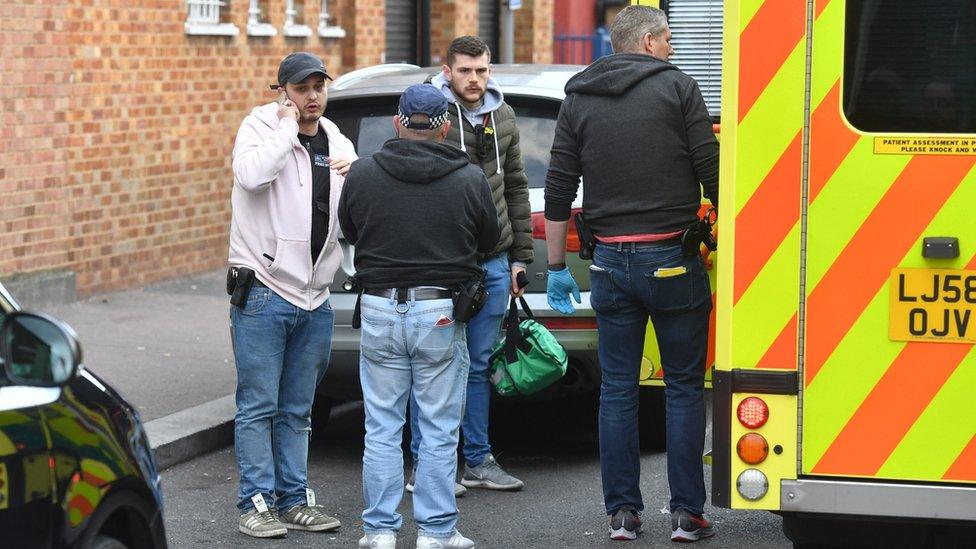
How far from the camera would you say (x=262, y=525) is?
6258 millimetres

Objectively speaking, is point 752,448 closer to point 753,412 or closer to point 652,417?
point 753,412

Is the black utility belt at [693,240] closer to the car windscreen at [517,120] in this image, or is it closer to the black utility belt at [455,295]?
the black utility belt at [455,295]

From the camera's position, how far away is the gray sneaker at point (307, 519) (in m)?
6.37

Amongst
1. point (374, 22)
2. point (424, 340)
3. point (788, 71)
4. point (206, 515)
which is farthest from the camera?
point (374, 22)

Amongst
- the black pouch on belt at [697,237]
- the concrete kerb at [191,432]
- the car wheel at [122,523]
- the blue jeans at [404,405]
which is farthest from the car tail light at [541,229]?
the car wheel at [122,523]

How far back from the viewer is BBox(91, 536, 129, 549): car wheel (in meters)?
3.90

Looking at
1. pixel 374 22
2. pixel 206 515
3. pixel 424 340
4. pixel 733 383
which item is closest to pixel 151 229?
pixel 374 22

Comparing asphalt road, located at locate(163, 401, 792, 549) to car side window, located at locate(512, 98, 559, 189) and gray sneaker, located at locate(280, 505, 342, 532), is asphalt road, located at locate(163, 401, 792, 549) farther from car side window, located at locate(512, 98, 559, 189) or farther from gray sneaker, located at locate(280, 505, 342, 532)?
car side window, located at locate(512, 98, 559, 189)

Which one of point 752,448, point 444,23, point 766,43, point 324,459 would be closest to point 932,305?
point 752,448

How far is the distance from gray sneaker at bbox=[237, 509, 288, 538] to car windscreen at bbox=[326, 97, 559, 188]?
1.81 metres

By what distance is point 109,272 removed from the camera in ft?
39.5

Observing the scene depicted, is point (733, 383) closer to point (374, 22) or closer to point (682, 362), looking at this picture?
point (682, 362)

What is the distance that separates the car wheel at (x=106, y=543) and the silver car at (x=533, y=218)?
325cm

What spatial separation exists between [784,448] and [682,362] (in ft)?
4.12
